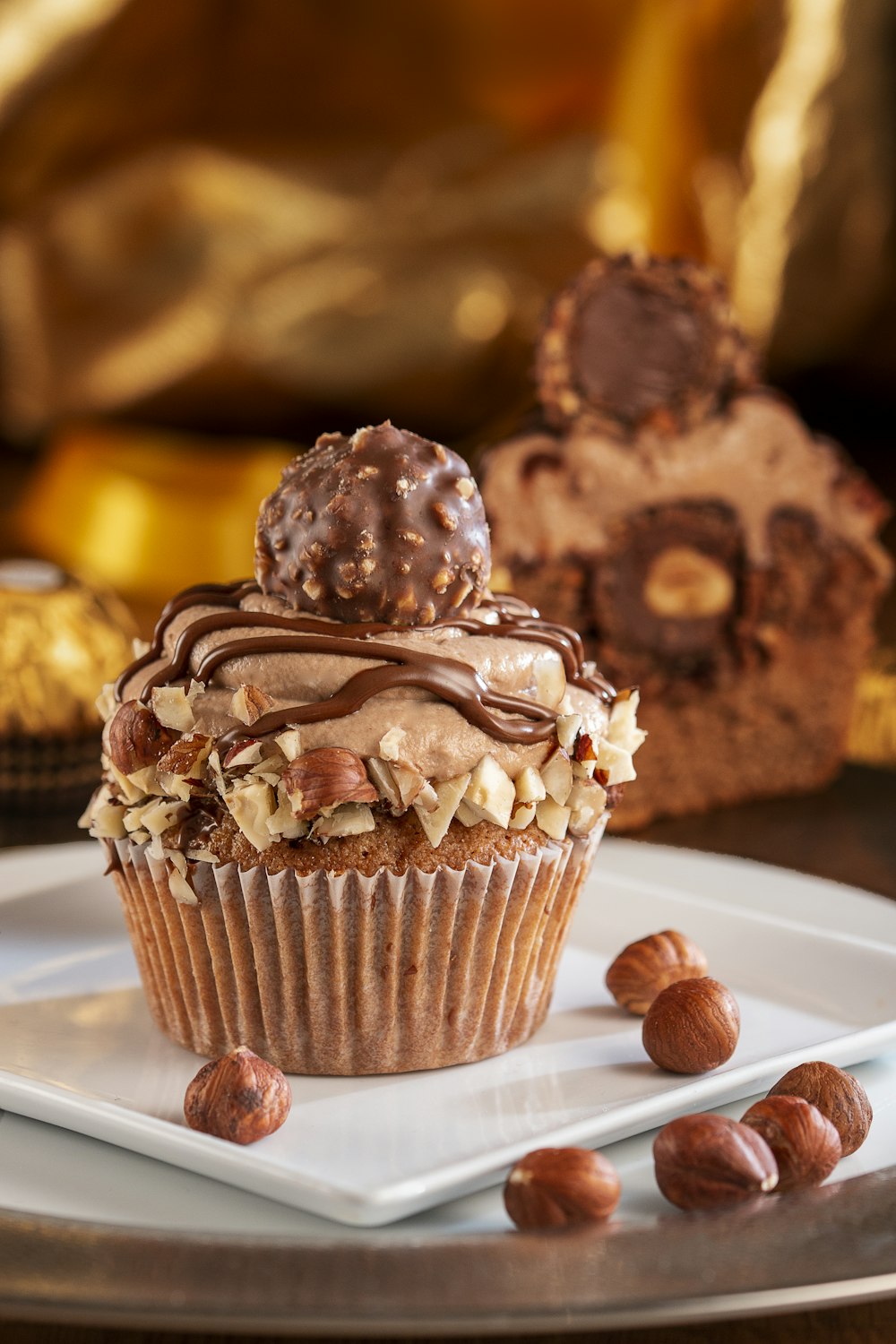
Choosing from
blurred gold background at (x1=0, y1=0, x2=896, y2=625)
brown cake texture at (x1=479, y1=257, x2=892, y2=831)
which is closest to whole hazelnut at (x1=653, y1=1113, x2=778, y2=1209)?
brown cake texture at (x1=479, y1=257, x2=892, y2=831)

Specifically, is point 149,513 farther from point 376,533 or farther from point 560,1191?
point 560,1191

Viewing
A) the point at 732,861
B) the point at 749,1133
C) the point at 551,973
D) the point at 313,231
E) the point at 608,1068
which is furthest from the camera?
the point at 313,231

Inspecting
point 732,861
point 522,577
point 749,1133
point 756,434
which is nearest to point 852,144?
point 756,434

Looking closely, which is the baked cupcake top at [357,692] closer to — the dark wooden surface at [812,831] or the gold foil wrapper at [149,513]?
the dark wooden surface at [812,831]

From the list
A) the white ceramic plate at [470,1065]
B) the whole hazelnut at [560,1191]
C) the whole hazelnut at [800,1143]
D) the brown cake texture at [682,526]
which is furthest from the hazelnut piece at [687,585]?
the whole hazelnut at [560,1191]

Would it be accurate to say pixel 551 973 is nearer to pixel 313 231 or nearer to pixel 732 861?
pixel 732 861

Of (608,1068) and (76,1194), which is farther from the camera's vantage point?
(608,1068)

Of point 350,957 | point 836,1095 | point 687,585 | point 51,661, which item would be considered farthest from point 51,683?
point 836,1095
